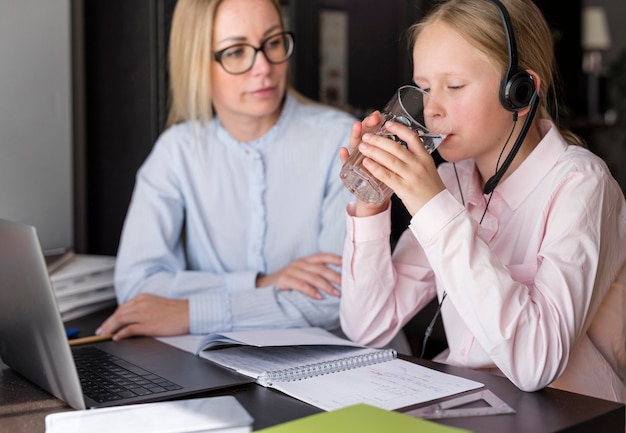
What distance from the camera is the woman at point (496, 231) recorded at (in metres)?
1.15

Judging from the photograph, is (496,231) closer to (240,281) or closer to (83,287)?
(240,281)

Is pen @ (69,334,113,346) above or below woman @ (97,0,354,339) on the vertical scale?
below

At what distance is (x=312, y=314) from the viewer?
5.57 feet

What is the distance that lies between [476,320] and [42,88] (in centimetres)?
151

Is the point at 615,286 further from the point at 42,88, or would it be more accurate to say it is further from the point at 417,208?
A: the point at 42,88

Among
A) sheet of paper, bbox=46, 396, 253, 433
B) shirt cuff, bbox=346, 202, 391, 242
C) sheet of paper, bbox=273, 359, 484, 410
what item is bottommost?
sheet of paper, bbox=273, 359, 484, 410

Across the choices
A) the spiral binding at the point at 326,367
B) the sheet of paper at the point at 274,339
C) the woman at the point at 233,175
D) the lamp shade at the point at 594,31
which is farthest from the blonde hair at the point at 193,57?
the lamp shade at the point at 594,31

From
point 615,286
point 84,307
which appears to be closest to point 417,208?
point 615,286

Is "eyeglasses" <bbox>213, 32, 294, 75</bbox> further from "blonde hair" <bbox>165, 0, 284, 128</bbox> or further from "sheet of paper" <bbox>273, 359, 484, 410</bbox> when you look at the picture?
"sheet of paper" <bbox>273, 359, 484, 410</bbox>

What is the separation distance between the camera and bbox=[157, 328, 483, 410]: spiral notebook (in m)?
1.09

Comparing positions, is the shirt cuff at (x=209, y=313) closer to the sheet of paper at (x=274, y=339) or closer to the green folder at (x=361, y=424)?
the sheet of paper at (x=274, y=339)

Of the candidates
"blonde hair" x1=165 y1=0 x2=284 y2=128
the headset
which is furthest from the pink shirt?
"blonde hair" x1=165 y1=0 x2=284 y2=128

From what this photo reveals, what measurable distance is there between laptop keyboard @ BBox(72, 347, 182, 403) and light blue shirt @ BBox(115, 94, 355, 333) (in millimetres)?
446

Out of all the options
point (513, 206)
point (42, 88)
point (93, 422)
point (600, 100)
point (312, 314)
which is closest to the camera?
point (93, 422)
